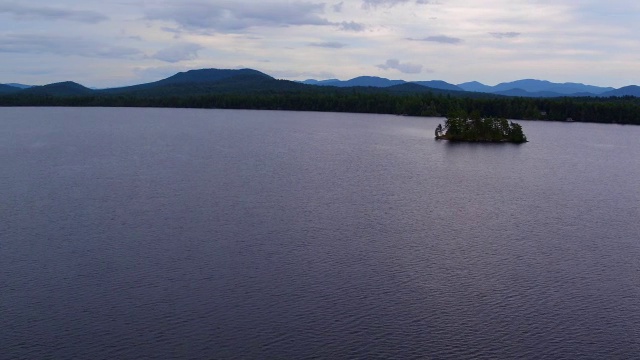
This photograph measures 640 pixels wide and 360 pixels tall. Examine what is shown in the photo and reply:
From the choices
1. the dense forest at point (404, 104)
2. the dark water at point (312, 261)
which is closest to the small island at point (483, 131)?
the dense forest at point (404, 104)

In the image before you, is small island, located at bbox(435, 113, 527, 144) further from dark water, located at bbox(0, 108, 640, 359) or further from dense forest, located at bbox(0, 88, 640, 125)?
dark water, located at bbox(0, 108, 640, 359)

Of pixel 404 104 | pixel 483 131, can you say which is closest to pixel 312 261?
pixel 483 131

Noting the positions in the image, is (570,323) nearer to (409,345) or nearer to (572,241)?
(409,345)

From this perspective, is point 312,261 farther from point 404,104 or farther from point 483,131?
point 404,104

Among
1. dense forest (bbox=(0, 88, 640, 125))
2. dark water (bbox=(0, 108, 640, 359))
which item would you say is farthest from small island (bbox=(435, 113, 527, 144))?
dark water (bbox=(0, 108, 640, 359))

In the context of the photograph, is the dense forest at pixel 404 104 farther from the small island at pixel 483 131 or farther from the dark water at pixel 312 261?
the dark water at pixel 312 261
